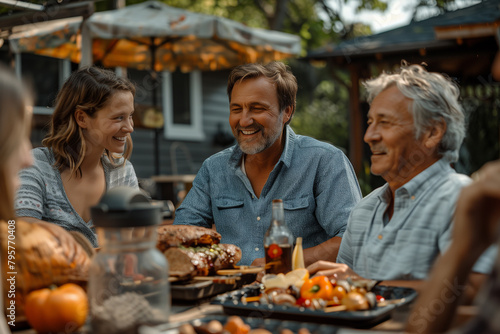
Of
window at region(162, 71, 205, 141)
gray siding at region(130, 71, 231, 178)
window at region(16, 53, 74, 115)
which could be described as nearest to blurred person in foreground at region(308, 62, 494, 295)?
window at region(16, 53, 74, 115)

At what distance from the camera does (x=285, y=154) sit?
3256mm

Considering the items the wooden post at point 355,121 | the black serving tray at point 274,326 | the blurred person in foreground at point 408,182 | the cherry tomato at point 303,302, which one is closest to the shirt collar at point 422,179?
the blurred person in foreground at point 408,182

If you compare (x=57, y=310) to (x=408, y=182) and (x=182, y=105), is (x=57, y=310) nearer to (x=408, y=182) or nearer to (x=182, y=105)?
(x=408, y=182)

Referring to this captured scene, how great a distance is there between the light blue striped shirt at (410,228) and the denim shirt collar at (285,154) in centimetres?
92

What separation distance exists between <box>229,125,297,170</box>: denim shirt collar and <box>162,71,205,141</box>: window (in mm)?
7234

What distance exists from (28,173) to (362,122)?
22.6 feet

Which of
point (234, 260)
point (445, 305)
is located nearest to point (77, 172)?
point (234, 260)

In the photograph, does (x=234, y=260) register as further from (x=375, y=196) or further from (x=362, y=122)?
(x=362, y=122)

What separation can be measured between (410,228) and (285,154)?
4.15ft

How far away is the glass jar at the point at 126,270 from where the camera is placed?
1414mm

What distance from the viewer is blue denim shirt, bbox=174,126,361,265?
10.1 feet

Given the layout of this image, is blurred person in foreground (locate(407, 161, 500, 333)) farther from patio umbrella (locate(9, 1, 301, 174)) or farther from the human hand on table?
patio umbrella (locate(9, 1, 301, 174))

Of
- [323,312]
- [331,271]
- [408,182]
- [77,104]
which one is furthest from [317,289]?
[77,104]

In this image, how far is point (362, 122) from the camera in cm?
894
